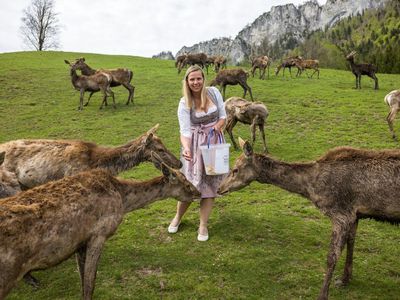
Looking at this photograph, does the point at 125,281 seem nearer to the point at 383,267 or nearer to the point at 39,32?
the point at 383,267

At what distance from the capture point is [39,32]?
61.8m

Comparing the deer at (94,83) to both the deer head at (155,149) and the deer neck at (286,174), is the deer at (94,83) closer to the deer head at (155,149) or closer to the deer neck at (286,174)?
the deer head at (155,149)

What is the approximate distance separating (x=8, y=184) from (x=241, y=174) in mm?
3717

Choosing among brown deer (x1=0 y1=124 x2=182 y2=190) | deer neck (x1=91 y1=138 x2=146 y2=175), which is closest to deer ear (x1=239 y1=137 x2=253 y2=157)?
deer neck (x1=91 y1=138 x2=146 y2=175)

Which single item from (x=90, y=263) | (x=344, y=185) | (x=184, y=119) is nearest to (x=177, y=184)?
(x=184, y=119)

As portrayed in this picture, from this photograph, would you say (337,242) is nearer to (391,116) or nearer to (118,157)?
(118,157)

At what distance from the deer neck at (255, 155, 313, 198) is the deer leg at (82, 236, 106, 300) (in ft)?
8.96

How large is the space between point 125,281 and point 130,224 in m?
2.15

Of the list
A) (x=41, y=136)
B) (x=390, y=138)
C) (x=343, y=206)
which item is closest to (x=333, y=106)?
(x=390, y=138)

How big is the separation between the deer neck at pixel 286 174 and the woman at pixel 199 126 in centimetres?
101

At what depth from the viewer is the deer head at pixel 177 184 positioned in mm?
5852

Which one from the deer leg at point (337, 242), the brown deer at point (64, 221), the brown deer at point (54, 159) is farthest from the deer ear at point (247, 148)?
the brown deer at point (54, 159)

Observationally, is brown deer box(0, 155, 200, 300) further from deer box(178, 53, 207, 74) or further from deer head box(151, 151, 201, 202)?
deer box(178, 53, 207, 74)

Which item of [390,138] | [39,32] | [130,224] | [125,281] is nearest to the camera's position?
[125,281]
